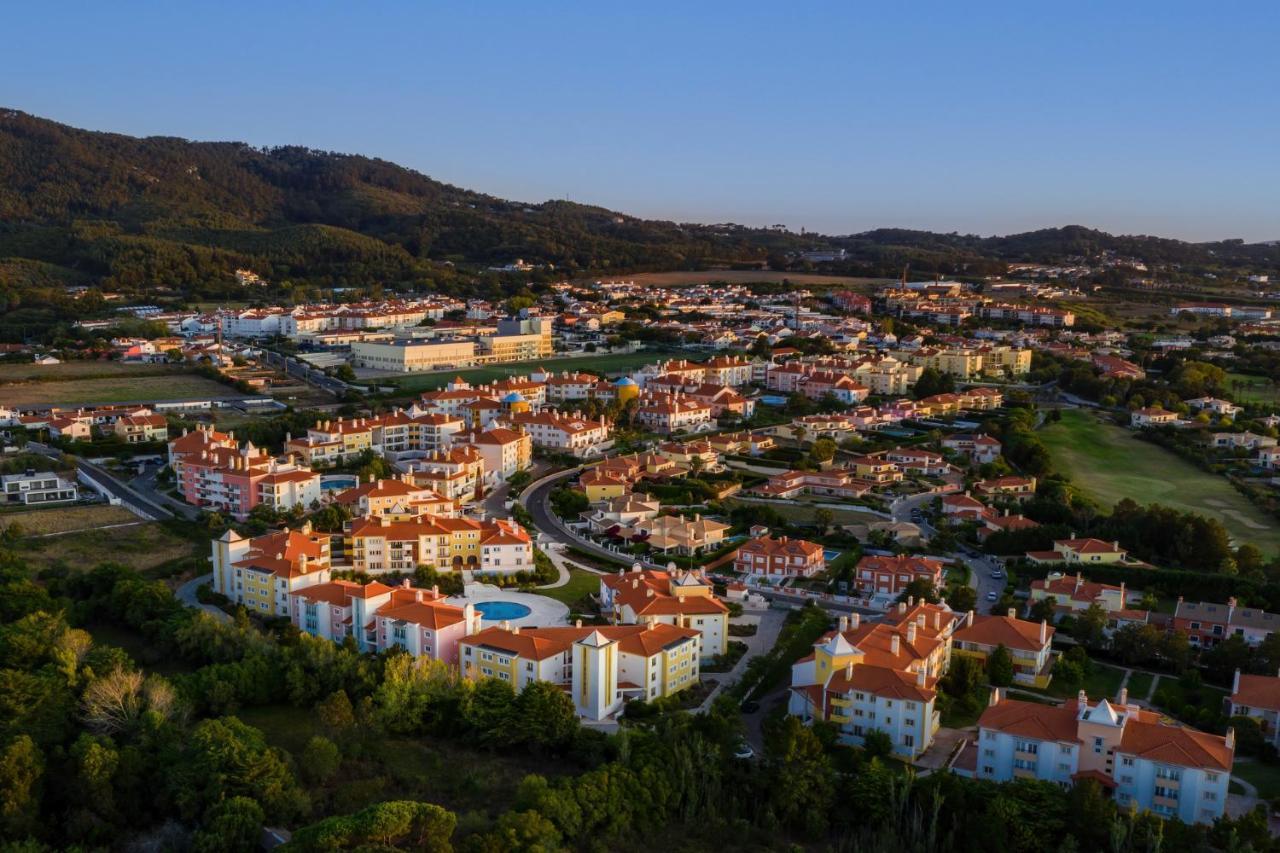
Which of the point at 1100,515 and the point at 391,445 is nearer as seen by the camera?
the point at 1100,515

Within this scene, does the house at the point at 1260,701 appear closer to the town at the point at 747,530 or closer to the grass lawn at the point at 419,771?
the town at the point at 747,530

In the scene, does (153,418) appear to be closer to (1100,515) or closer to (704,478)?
(704,478)

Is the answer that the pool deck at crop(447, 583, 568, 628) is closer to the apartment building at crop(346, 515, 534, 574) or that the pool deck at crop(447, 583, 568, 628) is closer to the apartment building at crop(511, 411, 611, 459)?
the apartment building at crop(346, 515, 534, 574)

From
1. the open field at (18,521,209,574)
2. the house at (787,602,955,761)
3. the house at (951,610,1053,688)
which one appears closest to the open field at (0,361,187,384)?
the open field at (18,521,209,574)

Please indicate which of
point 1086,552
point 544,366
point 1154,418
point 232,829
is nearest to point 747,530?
point 1086,552

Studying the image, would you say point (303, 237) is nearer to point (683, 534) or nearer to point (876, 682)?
point (683, 534)

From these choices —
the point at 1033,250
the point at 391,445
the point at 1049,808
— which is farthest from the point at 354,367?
the point at 1033,250
